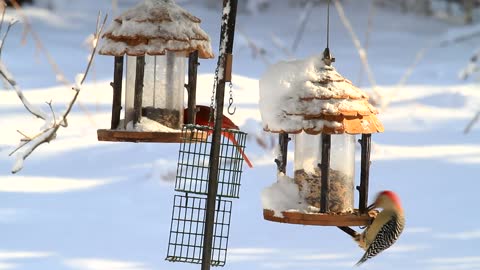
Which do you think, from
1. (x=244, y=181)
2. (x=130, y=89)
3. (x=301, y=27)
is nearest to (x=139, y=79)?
(x=130, y=89)

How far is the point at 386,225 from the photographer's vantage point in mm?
3666

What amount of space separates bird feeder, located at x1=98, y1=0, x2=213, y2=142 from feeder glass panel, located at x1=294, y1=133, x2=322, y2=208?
0.48 meters

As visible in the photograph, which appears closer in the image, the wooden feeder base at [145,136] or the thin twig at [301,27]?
the wooden feeder base at [145,136]

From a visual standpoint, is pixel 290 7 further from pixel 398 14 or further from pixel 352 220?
pixel 352 220

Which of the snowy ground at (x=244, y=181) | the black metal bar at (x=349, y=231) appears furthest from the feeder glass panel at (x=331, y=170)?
the snowy ground at (x=244, y=181)

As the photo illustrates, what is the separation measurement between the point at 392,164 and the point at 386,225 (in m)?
4.17

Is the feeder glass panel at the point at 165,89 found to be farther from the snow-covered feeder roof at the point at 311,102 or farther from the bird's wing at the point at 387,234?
the bird's wing at the point at 387,234

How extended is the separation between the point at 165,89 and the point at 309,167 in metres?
0.73

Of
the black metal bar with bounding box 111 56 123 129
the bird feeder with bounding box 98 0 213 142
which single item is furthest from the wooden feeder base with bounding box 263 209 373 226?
the black metal bar with bounding box 111 56 123 129

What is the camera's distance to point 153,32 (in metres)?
3.75

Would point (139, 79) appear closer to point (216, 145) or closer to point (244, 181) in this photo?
point (216, 145)

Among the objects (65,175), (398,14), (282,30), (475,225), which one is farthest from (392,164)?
(398,14)

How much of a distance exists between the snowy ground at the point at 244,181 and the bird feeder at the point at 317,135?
2.30m

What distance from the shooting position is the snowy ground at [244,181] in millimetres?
6145
